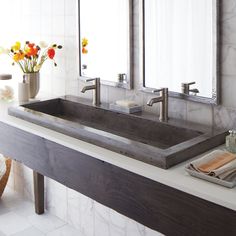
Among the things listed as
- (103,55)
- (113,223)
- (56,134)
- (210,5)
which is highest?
(210,5)

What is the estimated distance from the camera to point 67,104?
2.40 m

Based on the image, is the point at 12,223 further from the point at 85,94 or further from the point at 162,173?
the point at 162,173

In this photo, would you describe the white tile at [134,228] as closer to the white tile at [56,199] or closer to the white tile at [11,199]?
the white tile at [56,199]

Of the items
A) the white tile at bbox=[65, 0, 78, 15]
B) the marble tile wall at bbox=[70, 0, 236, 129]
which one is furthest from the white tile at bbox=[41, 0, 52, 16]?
the marble tile wall at bbox=[70, 0, 236, 129]

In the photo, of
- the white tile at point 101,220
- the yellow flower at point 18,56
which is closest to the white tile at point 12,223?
the white tile at point 101,220

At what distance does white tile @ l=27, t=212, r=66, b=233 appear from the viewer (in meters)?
2.76

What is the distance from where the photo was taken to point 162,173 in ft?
4.37

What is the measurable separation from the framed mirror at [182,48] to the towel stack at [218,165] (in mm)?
410

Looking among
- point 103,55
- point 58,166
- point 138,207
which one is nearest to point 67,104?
point 103,55

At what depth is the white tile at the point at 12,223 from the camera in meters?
2.72

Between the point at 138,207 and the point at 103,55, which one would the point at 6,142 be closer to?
the point at 103,55

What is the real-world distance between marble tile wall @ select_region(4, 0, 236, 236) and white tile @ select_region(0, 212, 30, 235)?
233mm

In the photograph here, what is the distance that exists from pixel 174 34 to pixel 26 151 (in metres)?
0.94

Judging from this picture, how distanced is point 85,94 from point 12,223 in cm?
113
